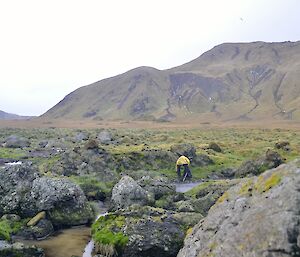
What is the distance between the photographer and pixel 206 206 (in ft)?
97.8

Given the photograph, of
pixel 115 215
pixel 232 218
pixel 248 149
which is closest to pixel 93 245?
pixel 115 215

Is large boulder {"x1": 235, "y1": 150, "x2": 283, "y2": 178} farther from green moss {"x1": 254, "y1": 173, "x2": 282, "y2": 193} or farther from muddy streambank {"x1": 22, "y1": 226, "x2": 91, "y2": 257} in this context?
green moss {"x1": 254, "y1": 173, "x2": 282, "y2": 193}

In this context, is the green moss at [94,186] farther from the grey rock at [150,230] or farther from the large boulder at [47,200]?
the grey rock at [150,230]

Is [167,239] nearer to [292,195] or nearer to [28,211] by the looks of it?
[292,195]

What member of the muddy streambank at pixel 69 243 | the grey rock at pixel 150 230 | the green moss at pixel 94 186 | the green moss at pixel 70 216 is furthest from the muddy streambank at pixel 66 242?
the green moss at pixel 94 186

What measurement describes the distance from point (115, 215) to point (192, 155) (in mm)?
36140

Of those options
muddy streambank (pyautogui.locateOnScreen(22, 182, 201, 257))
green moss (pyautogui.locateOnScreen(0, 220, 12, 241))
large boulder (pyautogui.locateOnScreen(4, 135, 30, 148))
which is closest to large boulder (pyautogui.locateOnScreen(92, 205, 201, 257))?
muddy streambank (pyautogui.locateOnScreen(22, 182, 201, 257))

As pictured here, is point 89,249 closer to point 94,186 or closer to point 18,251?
point 18,251

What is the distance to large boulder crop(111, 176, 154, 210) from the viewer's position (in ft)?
105

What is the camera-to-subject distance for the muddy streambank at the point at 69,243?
79.2 feet

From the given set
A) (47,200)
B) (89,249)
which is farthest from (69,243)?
(47,200)

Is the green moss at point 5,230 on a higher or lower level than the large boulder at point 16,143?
lower

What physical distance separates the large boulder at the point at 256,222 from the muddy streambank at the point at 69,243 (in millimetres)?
10715

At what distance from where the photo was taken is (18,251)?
72.2 ft
